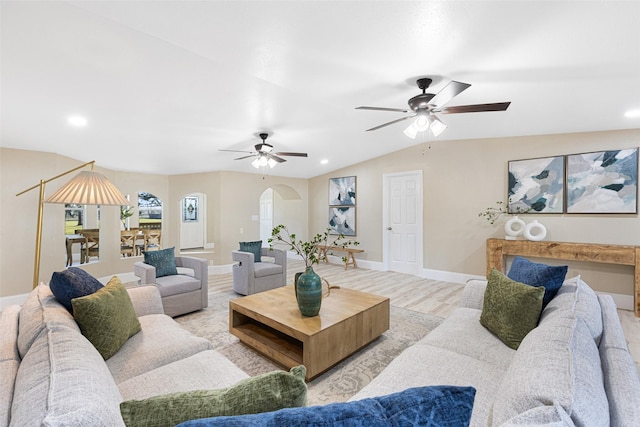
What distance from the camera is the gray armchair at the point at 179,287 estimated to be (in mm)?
3273

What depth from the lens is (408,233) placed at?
19.3 feet

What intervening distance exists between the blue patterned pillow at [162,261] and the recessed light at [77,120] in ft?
5.43

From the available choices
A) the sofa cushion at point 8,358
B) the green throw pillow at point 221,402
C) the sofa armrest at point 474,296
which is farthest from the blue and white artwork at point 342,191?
the green throw pillow at point 221,402

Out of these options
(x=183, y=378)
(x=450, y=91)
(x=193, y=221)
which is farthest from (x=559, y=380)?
(x=193, y=221)

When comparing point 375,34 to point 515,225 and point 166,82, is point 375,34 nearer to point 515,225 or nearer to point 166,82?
point 166,82

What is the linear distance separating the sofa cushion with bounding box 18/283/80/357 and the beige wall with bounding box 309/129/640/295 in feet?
16.7

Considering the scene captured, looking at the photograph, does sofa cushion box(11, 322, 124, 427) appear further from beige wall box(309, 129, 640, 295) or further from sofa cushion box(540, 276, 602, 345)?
beige wall box(309, 129, 640, 295)

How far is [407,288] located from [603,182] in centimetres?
311

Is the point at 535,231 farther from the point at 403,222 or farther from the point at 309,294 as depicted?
the point at 309,294

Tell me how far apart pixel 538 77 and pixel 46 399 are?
12.3 feet

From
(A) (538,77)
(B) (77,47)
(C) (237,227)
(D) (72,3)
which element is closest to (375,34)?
(A) (538,77)

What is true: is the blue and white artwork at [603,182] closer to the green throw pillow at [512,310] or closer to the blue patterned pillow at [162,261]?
the green throw pillow at [512,310]

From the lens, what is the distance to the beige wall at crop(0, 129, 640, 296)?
3846mm

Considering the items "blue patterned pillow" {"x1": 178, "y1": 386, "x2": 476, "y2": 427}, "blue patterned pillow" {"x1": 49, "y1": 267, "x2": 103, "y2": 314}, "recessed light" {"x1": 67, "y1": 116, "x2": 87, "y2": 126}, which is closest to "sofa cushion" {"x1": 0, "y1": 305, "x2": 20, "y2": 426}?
"blue patterned pillow" {"x1": 49, "y1": 267, "x2": 103, "y2": 314}
